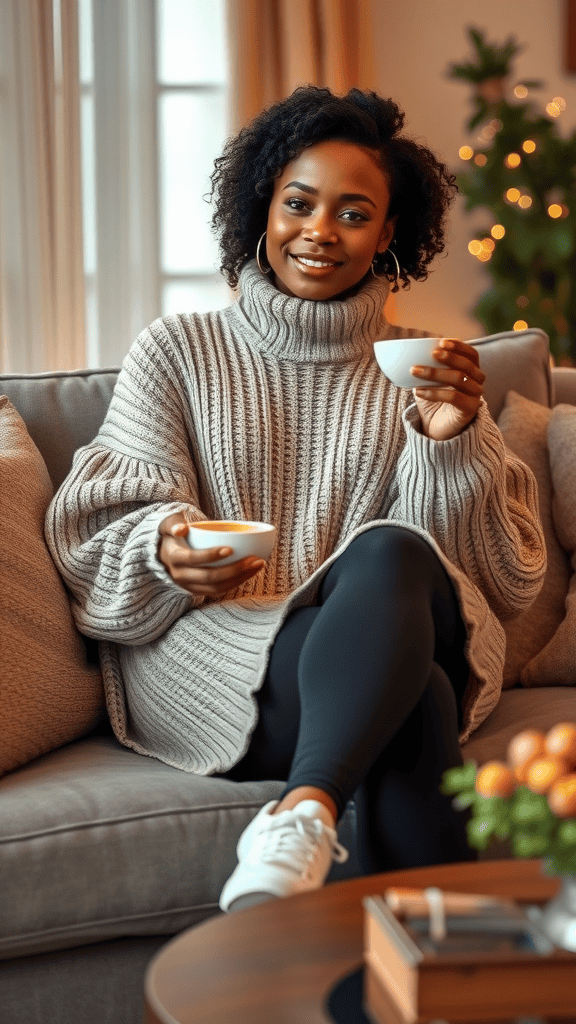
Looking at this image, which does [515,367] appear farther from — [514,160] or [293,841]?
[514,160]

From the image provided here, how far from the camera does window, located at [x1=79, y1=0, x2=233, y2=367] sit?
3090 mm

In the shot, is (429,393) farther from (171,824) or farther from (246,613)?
(171,824)

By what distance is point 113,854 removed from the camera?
1193 millimetres

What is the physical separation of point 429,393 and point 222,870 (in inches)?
24.9

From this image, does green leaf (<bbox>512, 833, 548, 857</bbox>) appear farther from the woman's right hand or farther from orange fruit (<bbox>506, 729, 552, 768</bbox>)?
the woman's right hand

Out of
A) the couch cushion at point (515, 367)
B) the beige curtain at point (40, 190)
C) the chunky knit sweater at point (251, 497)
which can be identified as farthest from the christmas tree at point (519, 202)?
the chunky knit sweater at point (251, 497)

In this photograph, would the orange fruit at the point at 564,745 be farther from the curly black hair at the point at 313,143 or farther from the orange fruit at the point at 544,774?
the curly black hair at the point at 313,143

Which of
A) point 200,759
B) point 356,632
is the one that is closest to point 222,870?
point 200,759

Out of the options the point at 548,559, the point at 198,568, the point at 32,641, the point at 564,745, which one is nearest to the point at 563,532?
the point at 548,559

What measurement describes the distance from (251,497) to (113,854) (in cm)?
60

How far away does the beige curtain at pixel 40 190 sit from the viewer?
2.93m

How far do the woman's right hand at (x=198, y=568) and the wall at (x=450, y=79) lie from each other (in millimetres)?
2037

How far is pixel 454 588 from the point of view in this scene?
1.35 meters

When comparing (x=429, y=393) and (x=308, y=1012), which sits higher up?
(x=429, y=393)
